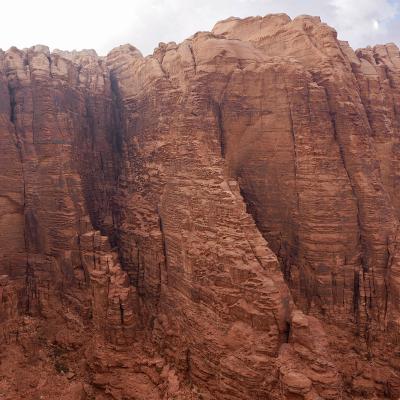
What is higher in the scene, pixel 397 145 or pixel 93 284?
pixel 397 145

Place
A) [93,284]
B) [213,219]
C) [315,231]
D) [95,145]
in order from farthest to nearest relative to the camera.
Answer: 1. [95,145]
2. [93,284]
3. [315,231]
4. [213,219]

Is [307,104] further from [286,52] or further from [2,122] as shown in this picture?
[2,122]

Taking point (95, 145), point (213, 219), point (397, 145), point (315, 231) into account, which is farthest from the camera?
point (95, 145)

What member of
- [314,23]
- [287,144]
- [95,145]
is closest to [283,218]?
[287,144]

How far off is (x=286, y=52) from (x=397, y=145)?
20.4 ft

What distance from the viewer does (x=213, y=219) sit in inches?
519

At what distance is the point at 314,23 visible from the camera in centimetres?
1527

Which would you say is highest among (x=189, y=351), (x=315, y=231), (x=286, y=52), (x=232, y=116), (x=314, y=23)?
(x=314, y=23)

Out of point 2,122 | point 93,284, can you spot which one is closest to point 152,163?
point 93,284

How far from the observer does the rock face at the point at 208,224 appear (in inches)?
501

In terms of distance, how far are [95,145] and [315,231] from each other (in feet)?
34.1

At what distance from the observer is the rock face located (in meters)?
12.7

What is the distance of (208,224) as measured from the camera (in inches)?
524

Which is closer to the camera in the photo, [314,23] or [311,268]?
[311,268]
